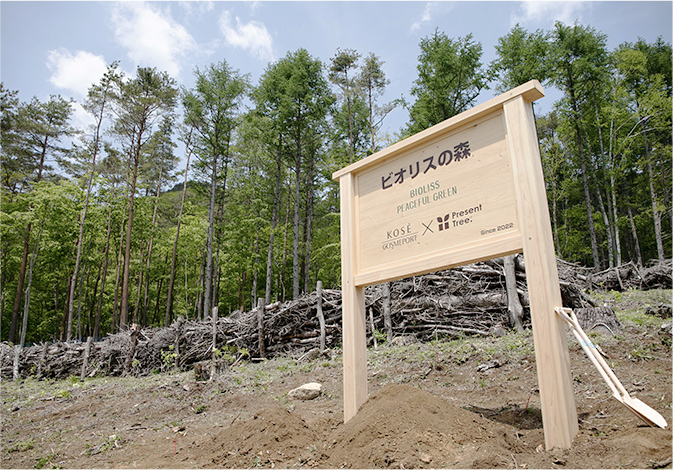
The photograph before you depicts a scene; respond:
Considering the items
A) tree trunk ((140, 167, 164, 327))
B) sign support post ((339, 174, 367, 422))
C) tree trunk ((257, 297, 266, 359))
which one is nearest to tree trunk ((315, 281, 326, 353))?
tree trunk ((257, 297, 266, 359))

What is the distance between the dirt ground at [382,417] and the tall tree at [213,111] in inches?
511

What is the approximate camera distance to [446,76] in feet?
55.7

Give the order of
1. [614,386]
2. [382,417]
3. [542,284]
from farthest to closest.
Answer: [382,417], [542,284], [614,386]

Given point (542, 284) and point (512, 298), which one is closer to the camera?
point (542, 284)

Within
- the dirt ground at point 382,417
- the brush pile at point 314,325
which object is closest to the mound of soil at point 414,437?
the dirt ground at point 382,417

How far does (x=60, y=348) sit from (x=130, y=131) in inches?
375

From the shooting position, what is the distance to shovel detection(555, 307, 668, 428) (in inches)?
92.7

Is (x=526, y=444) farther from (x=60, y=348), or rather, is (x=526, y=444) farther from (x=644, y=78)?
(x=644, y=78)

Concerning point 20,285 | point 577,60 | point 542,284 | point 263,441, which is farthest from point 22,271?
point 577,60

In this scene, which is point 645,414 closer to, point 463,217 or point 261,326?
point 463,217

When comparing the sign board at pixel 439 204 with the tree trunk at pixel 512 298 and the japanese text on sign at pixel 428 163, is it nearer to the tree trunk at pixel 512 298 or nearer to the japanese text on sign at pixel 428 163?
the japanese text on sign at pixel 428 163

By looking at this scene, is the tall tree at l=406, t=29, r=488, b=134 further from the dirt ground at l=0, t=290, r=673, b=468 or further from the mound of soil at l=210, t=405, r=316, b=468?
the mound of soil at l=210, t=405, r=316, b=468

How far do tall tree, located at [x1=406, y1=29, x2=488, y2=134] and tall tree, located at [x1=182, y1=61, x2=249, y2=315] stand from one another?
956 centimetres

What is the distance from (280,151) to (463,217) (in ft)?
58.3
